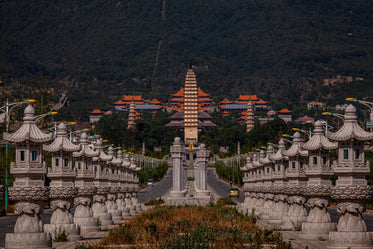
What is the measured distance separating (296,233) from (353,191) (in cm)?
835

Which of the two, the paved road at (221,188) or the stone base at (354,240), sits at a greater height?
the stone base at (354,240)

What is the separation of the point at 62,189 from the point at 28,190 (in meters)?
4.50

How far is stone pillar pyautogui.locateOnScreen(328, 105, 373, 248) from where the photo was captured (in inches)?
901

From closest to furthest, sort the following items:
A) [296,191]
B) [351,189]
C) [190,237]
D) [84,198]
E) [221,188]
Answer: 1. [190,237]
2. [351,189]
3. [296,191]
4. [84,198]
5. [221,188]

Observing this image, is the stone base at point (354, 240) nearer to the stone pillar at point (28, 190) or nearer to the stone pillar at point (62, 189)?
the stone pillar at point (28, 190)

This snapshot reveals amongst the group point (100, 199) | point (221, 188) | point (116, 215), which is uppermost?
point (100, 199)

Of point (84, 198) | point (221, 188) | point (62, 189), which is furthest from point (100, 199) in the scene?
point (221, 188)

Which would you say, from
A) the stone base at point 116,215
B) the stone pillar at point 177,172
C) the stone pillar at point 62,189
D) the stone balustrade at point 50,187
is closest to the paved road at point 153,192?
the stone pillar at point 177,172

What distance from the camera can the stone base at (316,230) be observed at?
27316mm

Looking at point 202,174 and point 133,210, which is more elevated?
point 202,174

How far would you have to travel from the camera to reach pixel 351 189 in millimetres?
22938

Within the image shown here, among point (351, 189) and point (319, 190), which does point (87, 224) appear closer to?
point (319, 190)

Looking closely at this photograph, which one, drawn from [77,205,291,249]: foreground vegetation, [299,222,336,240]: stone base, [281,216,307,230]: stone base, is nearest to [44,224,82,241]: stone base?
[77,205,291,249]: foreground vegetation

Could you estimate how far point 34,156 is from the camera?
24.2 meters
